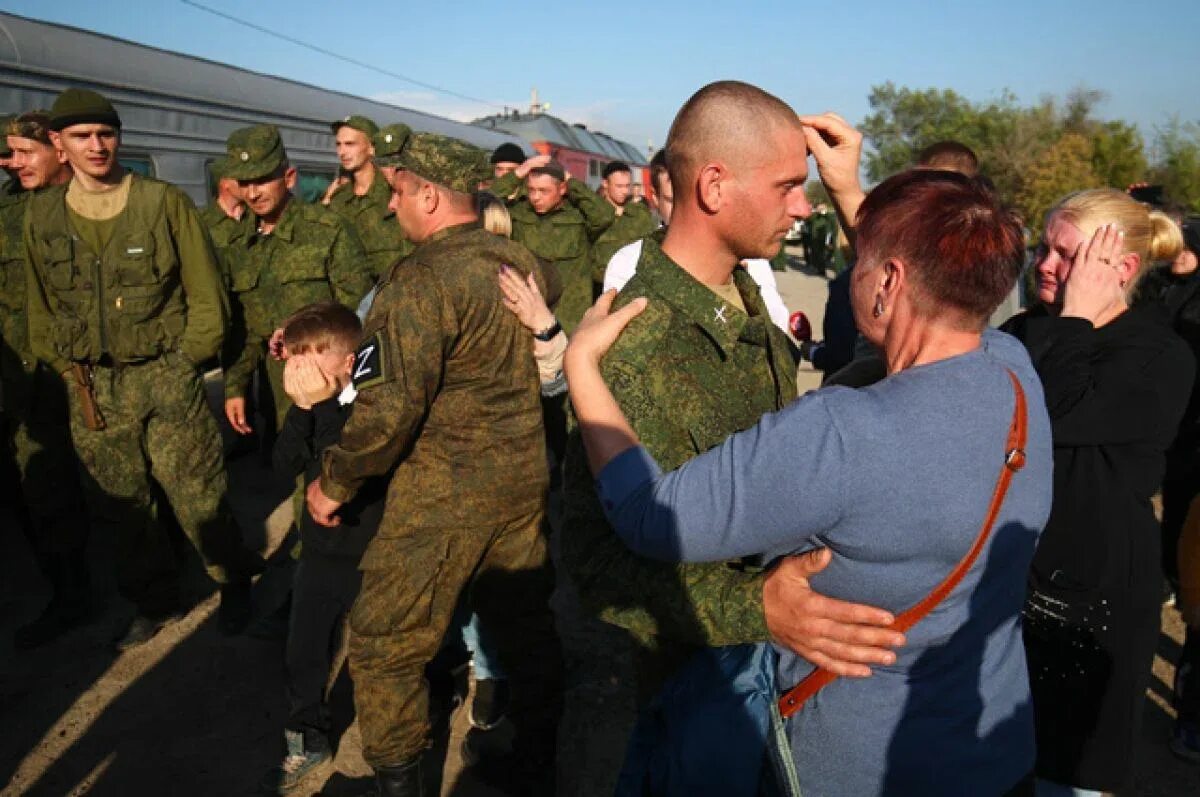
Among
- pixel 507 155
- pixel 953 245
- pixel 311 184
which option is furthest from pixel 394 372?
pixel 311 184

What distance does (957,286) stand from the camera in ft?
4.62

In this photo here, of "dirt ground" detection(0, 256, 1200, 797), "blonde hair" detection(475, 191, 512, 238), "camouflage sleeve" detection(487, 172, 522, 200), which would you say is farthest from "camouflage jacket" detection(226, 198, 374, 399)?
"camouflage sleeve" detection(487, 172, 522, 200)

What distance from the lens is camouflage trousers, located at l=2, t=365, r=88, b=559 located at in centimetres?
424

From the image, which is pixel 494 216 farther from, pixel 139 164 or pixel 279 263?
pixel 139 164

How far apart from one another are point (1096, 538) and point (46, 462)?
4.49 m

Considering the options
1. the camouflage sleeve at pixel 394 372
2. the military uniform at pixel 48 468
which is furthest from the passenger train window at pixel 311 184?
the camouflage sleeve at pixel 394 372

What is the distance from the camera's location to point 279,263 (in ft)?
16.6

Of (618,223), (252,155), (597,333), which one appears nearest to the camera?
(597,333)

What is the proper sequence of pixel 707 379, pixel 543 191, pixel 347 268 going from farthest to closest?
pixel 543 191, pixel 347 268, pixel 707 379

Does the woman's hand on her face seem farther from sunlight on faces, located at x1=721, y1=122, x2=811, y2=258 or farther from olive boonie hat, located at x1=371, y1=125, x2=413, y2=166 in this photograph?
olive boonie hat, located at x1=371, y1=125, x2=413, y2=166

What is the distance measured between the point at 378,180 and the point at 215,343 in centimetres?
314

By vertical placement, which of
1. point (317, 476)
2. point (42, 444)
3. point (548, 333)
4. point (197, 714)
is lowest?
point (197, 714)

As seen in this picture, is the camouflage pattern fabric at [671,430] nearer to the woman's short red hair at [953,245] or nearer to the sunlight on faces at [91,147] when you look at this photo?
the woman's short red hair at [953,245]

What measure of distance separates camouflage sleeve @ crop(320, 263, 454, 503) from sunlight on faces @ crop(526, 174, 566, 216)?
4786 mm
